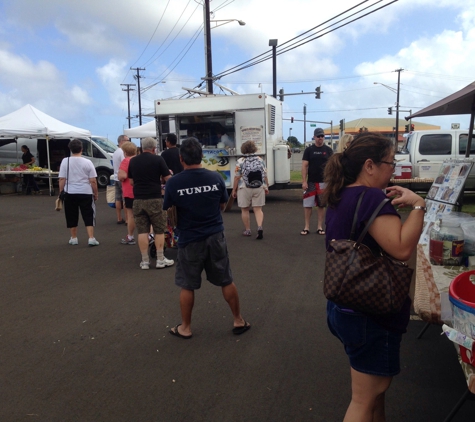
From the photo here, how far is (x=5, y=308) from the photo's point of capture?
4.98 meters

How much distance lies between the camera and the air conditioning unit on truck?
1210 centimetres

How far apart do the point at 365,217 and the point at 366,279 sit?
282mm

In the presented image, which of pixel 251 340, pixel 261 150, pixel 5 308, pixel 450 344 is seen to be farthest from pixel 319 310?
pixel 261 150

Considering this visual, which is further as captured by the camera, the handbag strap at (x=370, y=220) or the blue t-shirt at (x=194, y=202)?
the blue t-shirt at (x=194, y=202)

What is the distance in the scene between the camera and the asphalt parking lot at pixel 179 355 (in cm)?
305

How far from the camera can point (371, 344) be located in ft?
7.05

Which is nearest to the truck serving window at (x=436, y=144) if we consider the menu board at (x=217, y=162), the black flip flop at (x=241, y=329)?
the menu board at (x=217, y=162)

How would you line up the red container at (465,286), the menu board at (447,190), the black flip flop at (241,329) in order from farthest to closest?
the menu board at (447,190)
the black flip flop at (241,329)
the red container at (465,286)

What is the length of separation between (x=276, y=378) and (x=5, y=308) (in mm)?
3207

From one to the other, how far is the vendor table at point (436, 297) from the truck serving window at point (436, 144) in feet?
33.5

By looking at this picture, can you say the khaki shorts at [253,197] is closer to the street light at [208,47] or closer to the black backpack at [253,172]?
the black backpack at [253,172]

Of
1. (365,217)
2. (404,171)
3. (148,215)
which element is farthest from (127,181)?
(404,171)

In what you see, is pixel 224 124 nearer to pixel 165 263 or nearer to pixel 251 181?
pixel 251 181

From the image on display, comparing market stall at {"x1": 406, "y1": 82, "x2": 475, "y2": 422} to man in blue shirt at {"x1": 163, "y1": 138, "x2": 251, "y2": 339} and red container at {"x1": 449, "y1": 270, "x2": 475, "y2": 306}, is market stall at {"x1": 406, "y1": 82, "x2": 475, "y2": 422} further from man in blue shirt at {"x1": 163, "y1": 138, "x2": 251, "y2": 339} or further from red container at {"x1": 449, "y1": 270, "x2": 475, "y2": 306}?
man in blue shirt at {"x1": 163, "y1": 138, "x2": 251, "y2": 339}
